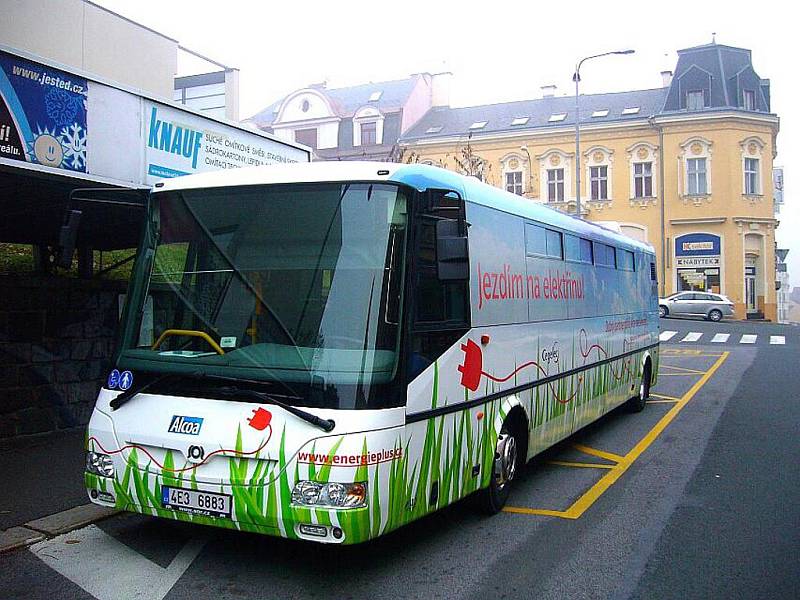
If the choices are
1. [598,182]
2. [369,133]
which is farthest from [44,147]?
[369,133]

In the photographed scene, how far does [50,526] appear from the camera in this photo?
21.9ft

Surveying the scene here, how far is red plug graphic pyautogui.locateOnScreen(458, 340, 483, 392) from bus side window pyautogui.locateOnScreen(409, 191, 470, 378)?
216mm

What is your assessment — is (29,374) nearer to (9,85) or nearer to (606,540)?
(9,85)

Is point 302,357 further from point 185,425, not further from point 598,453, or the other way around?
point 598,453

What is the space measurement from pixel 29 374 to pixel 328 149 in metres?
49.3

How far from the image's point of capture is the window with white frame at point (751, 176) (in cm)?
5078

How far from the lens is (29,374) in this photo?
9734mm

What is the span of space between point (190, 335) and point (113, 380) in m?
0.68

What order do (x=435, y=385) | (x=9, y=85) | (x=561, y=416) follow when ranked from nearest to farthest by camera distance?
(x=435, y=385) < (x=9, y=85) < (x=561, y=416)

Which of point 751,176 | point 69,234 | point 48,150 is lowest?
point 69,234

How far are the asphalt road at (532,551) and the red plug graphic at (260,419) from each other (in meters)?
1.06

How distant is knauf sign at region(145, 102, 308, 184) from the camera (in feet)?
29.7

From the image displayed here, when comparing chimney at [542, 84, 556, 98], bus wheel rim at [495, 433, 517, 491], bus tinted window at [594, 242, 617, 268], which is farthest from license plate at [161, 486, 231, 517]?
chimney at [542, 84, 556, 98]

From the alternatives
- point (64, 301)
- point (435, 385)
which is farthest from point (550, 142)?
point (435, 385)
